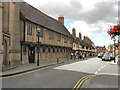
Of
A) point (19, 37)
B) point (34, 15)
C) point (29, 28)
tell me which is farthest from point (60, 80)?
point (34, 15)

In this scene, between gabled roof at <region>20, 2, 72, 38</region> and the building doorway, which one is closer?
the building doorway

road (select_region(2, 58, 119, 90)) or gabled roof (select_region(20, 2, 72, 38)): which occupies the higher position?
gabled roof (select_region(20, 2, 72, 38))

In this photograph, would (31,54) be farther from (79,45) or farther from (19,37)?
(79,45)

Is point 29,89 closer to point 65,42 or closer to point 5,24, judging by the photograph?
point 5,24

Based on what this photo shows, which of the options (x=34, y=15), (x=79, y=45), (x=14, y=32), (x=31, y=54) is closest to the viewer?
(x=14, y=32)

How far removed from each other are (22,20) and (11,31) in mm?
3090

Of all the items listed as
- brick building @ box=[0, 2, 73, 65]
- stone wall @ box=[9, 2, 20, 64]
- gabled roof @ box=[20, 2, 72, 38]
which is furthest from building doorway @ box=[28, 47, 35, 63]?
gabled roof @ box=[20, 2, 72, 38]

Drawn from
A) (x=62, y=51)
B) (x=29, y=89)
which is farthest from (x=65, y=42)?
(x=29, y=89)

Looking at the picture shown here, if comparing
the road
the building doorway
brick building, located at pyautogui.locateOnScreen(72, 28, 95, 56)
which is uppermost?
brick building, located at pyautogui.locateOnScreen(72, 28, 95, 56)

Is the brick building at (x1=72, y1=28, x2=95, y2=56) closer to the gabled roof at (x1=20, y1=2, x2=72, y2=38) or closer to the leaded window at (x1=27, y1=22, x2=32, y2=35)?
the gabled roof at (x1=20, y1=2, x2=72, y2=38)

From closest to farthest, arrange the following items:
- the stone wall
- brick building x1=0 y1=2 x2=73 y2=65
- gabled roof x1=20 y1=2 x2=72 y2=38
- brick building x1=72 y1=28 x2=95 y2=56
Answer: brick building x1=0 y1=2 x2=73 y2=65, the stone wall, gabled roof x1=20 y1=2 x2=72 y2=38, brick building x1=72 y1=28 x2=95 y2=56

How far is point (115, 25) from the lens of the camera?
1060 cm

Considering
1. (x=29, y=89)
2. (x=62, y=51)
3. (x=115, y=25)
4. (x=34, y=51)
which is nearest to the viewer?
(x=29, y=89)

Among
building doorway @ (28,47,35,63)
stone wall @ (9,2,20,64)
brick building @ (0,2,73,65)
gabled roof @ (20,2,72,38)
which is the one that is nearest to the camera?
brick building @ (0,2,73,65)
